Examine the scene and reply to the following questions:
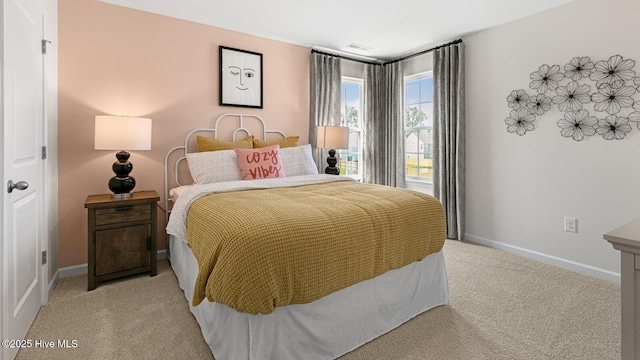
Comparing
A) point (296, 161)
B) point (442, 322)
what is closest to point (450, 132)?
point (296, 161)

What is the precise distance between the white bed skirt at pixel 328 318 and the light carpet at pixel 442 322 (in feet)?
0.26

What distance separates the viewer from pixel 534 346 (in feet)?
5.66

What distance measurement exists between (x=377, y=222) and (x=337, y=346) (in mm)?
682

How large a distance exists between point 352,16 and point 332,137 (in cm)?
133

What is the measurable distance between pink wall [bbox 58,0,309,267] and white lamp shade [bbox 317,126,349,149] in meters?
0.87

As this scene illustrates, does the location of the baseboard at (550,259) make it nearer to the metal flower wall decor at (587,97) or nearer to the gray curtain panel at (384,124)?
the metal flower wall decor at (587,97)

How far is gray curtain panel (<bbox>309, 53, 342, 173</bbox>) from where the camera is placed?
4074mm

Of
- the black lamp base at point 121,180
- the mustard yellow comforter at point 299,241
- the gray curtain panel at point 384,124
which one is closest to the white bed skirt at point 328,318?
the mustard yellow comforter at point 299,241

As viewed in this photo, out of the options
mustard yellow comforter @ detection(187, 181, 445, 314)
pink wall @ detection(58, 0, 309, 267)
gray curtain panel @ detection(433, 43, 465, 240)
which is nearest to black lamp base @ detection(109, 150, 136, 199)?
pink wall @ detection(58, 0, 309, 267)

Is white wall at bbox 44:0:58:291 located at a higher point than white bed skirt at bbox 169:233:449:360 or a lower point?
higher

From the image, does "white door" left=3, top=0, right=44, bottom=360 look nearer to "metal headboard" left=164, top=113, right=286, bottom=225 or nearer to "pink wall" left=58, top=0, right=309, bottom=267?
"pink wall" left=58, top=0, right=309, bottom=267

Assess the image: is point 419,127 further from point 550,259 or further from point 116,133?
point 116,133

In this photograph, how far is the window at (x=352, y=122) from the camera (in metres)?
4.52

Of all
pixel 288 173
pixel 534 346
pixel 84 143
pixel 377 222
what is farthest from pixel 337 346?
pixel 84 143
